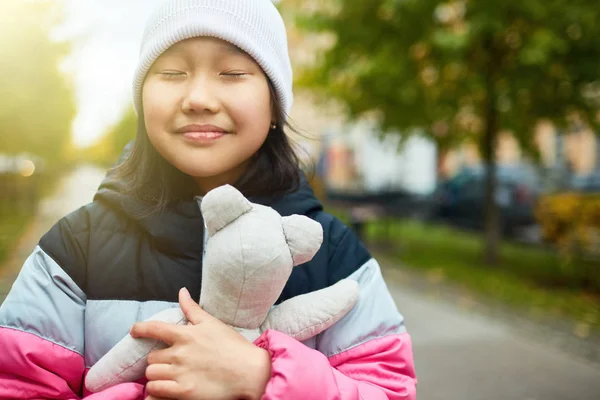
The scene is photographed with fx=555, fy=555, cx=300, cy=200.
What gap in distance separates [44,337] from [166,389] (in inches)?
13.3

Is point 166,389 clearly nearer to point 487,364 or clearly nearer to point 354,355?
point 354,355

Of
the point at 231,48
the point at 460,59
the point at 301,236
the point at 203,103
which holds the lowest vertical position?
the point at 301,236

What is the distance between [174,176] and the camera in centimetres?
143

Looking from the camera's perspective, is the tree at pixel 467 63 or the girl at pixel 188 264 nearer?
the girl at pixel 188 264

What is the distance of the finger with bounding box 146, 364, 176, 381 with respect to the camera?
1083mm

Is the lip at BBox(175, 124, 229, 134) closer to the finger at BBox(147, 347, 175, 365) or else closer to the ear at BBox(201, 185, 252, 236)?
the ear at BBox(201, 185, 252, 236)

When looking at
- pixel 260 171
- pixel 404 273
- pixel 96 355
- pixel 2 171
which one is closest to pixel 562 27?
pixel 404 273

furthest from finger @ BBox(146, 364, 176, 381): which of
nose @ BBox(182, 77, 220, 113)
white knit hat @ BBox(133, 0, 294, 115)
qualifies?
white knit hat @ BBox(133, 0, 294, 115)

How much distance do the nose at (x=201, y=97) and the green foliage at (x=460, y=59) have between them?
6543 mm

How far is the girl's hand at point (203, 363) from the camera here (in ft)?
3.52

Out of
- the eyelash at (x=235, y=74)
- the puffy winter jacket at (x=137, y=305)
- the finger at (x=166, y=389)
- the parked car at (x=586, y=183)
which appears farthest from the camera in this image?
the parked car at (x=586, y=183)

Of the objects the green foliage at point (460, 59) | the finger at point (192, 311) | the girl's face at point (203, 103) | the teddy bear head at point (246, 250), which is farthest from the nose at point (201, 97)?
the green foliage at point (460, 59)

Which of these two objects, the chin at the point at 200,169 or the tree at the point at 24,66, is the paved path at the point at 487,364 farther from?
→ the tree at the point at 24,66

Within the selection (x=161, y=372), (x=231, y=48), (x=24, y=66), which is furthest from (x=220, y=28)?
(x=24, y=66)
